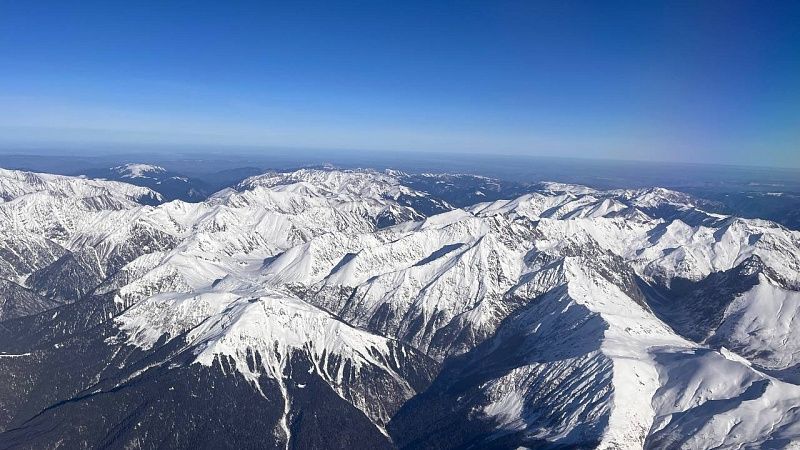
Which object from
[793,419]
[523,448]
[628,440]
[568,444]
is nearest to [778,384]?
[793,419]

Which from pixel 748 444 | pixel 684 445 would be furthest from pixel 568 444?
pixel 748 444

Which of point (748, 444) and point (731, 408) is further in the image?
point (731, 408)

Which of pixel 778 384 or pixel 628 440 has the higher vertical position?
pixel 778 384

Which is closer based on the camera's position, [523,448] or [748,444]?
[748,444]

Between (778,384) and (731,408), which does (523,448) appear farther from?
(778,384)

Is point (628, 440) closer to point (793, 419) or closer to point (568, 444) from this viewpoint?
point (568, 444)

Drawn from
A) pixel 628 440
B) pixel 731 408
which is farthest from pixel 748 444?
pixel 628 440

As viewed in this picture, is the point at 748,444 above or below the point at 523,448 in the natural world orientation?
above

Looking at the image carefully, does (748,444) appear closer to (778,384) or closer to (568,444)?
(778,384)
